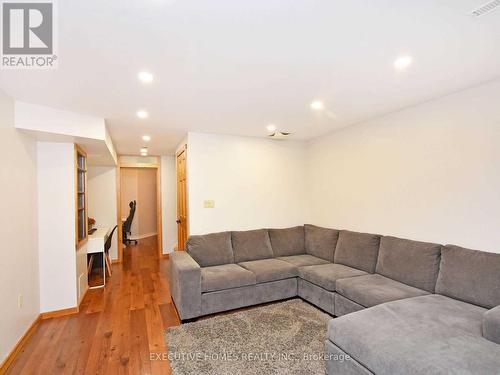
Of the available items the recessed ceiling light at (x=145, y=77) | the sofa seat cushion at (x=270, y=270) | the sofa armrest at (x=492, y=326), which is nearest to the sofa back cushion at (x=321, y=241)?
the sofa seat cushion at (x=270, y=270)

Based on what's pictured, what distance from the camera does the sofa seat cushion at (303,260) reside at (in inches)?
140

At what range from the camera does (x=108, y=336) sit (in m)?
2.59

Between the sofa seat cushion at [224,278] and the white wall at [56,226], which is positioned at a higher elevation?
the white wall at [56,226]

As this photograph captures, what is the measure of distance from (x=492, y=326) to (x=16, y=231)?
382 centimetres

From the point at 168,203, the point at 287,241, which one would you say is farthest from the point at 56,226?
the point at 287,241

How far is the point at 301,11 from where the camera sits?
1.36 metres

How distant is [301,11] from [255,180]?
3039 millimetres

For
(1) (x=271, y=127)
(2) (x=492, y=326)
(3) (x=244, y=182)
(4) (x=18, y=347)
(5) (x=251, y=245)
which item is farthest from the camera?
(3) (x=244, y=182)

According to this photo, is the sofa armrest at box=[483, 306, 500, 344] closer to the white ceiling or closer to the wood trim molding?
the white ceiling

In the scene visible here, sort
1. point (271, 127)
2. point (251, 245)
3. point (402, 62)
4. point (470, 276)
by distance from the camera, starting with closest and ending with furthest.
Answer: point (402, 62) → point (470, 276) → point (271, 127) → point (251, 245)

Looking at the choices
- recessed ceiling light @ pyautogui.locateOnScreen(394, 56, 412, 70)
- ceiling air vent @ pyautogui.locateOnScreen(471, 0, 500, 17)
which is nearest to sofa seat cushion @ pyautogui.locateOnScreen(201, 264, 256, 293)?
recessed ceiling light @ pyautogui.locateOnScreen(394, 56, 412, 70)

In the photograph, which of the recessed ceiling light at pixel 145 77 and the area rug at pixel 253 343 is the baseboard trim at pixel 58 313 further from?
the recessed ceiling light at pixel 145 77

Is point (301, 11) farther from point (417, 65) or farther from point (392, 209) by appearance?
point (392, 209)

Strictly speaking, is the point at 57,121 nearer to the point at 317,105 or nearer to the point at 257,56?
the point at 257,56
